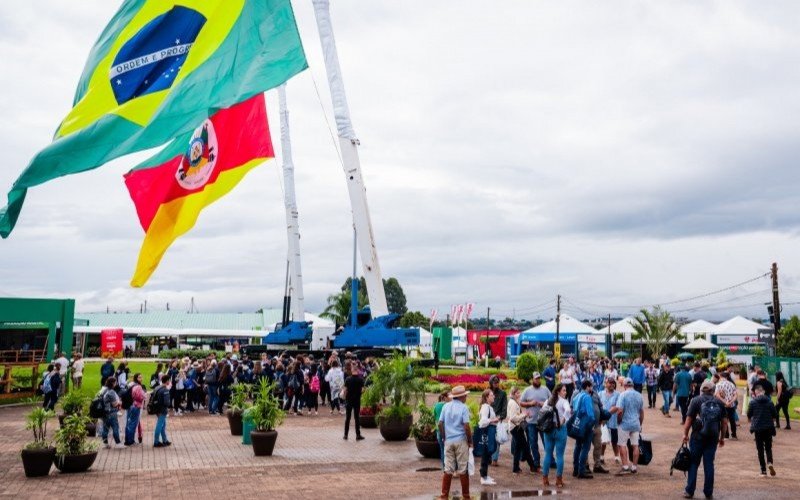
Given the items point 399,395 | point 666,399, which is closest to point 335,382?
point 399,395

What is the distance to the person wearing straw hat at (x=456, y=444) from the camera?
10.3 meters

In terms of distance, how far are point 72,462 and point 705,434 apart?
10.1 meters

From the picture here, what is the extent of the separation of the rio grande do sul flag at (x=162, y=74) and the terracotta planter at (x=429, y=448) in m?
7.23

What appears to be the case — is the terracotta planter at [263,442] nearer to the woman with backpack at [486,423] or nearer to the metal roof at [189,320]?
the woman with backpack at [486,423]

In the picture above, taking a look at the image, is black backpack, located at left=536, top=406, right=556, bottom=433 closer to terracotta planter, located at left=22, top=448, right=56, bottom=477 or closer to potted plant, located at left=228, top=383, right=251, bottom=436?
potted plant, located at left=228, top=383, right=251, bottom=436

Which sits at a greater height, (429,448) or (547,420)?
(547,420)

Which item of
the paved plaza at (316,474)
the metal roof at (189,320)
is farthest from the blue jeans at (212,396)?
the metal roof at (189,320)

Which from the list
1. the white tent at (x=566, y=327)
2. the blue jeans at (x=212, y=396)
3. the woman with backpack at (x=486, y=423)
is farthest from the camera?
the white tent at (x=566, y=327)

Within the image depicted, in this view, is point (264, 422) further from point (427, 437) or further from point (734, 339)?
point (734, 339)

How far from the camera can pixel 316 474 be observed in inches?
489

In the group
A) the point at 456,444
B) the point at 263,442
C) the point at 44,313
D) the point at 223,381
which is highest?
the point at 44,313

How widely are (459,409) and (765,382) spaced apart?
601 centimetres

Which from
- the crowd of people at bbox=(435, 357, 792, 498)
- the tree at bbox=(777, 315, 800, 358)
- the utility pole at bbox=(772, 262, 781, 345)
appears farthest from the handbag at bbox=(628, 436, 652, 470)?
the tree at bbox=(777, 315, 800, 358)

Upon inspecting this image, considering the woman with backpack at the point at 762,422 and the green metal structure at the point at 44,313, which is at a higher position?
the green metal structure at the point at 44,313
